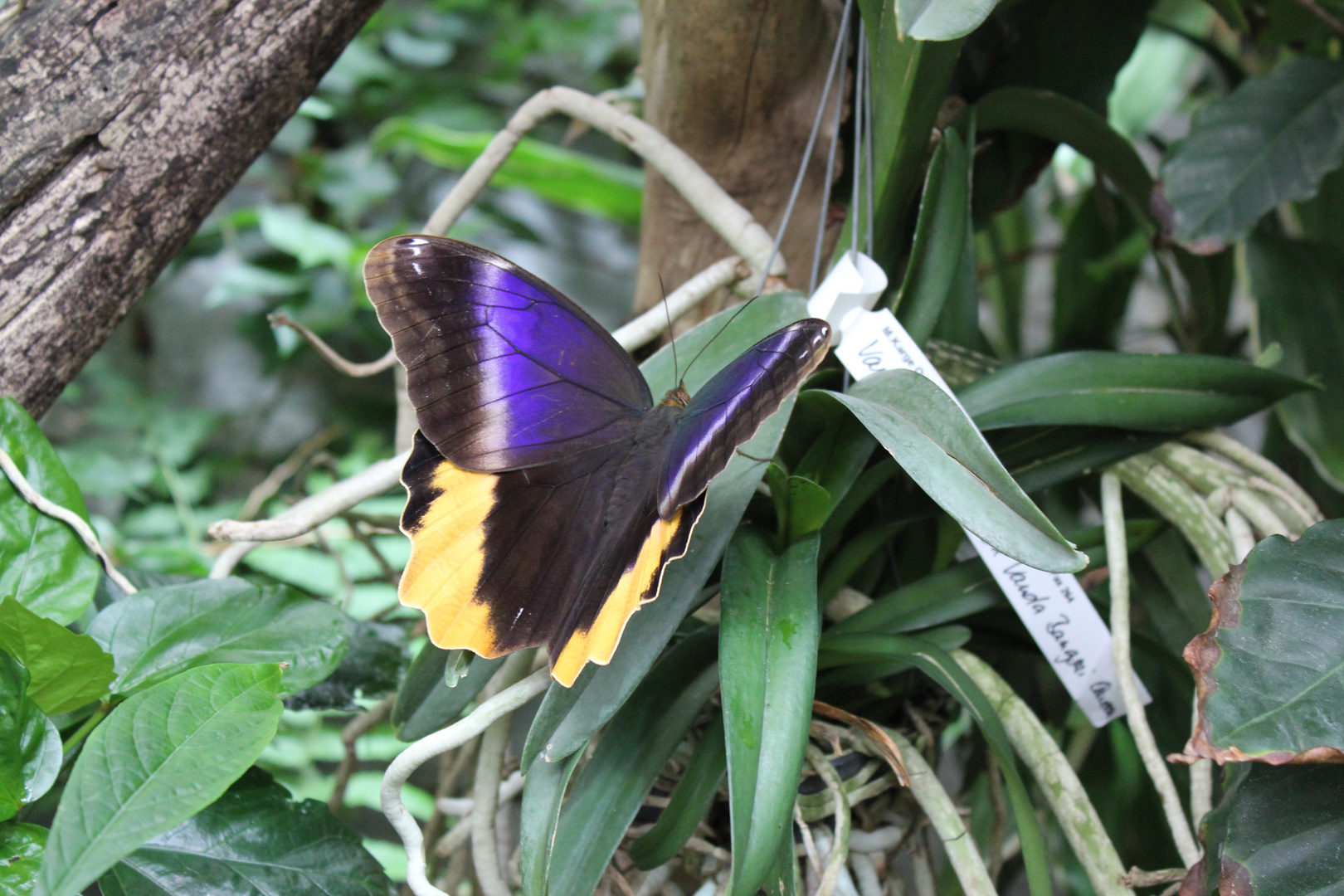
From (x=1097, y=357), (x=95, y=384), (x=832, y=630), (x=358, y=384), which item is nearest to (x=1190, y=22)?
(x=1097, y=357)

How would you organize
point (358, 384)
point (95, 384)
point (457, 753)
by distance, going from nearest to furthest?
point (457, 753) < point (95, 384) < point (358, 384)

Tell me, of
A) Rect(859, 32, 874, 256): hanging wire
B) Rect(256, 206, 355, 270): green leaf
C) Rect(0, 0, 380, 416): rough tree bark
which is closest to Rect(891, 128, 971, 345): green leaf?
Rect(859, 32, 874, 256): hanging wire

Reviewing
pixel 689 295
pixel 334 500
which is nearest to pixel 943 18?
pixel 689 295

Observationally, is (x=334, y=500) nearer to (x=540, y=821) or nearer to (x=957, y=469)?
(x=540, y=821)

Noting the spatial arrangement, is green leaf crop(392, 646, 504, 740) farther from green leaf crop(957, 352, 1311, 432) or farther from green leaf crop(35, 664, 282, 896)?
green leaf crop(957, 352, 1311, 432)

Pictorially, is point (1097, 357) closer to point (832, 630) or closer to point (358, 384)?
point (832, 630)

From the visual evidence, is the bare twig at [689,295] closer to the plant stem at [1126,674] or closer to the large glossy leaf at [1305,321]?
the plant stem at [1126,674]
